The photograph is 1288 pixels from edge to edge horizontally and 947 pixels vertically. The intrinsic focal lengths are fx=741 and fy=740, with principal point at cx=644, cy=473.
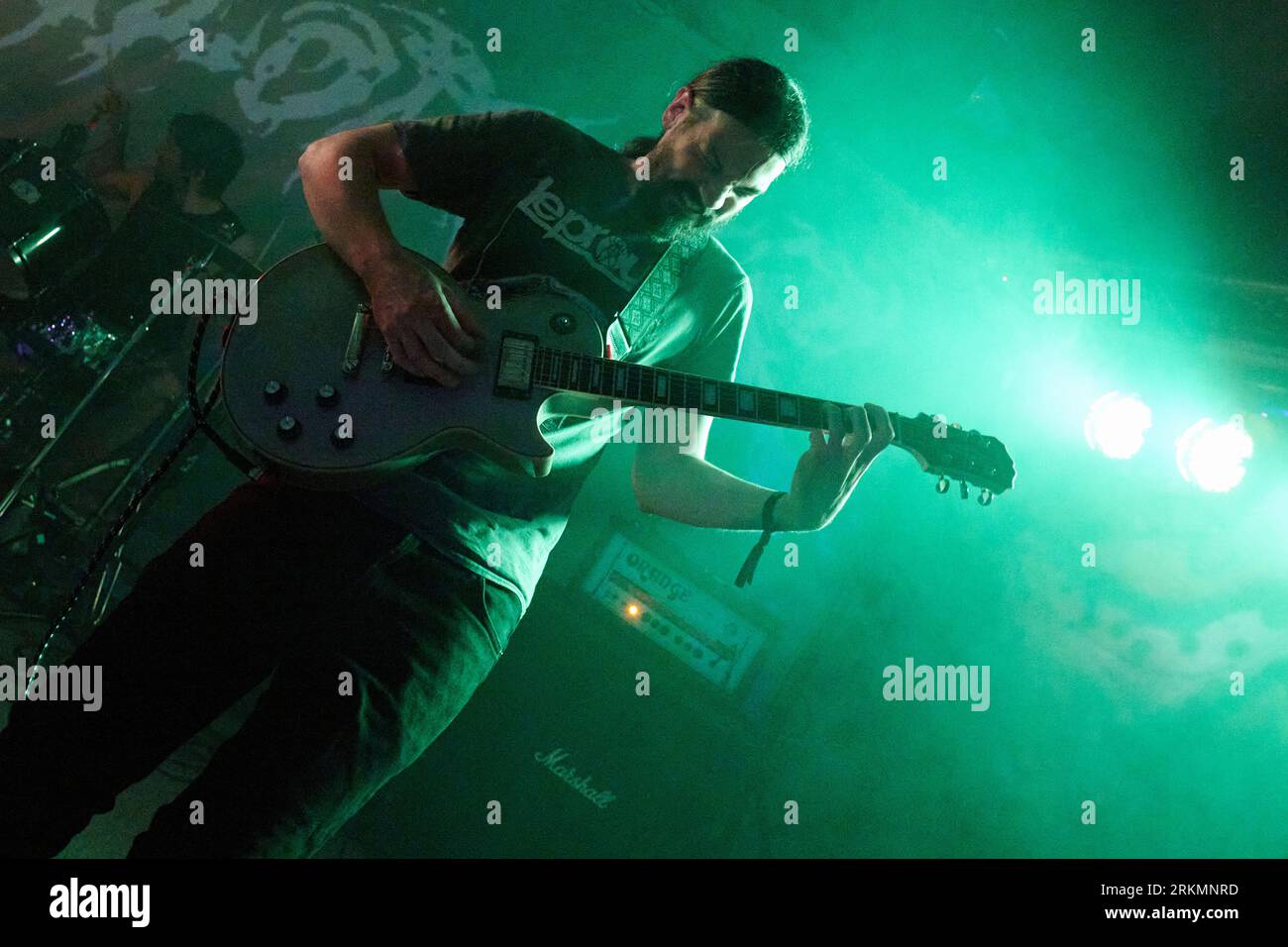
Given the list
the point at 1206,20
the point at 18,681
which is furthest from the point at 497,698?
the point at 1206,20

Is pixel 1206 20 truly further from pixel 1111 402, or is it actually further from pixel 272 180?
pixel 272 180

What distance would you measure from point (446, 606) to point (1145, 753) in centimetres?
589

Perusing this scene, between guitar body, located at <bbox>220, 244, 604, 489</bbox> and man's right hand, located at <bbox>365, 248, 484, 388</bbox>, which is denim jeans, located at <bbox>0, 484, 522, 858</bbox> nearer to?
guitar body, located at <bbox>220, 244, 604, 489</bbox>

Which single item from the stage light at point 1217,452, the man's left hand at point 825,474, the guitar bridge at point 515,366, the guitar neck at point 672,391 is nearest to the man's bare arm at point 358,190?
the guitar bridge at point 515,366

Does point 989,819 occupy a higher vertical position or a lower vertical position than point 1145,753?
lower

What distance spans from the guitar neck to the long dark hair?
82 cm

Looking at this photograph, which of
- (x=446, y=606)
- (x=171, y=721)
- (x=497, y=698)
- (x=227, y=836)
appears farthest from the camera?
(x=497, y=698)

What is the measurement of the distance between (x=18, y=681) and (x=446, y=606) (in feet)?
9.32

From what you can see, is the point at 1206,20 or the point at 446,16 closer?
the point at 1206,20

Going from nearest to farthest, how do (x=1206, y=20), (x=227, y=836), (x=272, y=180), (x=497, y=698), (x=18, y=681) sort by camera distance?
(x=227, y=836) < (x=18, y=681) < (x=1206, y=20) < (x=497, y=698) < (x=272, y=180)

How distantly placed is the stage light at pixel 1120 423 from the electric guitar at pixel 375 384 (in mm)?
Result: 4517

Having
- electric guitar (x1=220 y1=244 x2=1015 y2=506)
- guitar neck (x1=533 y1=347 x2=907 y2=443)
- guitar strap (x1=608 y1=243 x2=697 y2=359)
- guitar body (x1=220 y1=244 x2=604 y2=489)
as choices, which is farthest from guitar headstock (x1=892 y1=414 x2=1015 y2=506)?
guitar body (x1=220 y1=244 x2=604 y2=489)

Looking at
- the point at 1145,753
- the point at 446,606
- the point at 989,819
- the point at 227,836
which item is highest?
the point at 446,606
